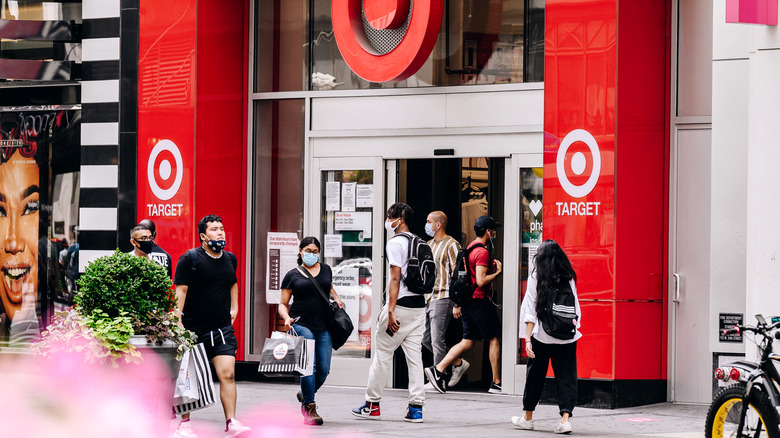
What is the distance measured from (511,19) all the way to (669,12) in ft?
5.45

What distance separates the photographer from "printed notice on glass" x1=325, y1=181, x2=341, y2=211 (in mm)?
13680

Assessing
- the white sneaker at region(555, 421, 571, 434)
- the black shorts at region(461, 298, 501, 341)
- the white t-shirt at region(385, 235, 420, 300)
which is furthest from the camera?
the black shorts at region(461, 298, 501, 341)

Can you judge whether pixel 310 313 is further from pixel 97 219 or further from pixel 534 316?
pixel 97 219

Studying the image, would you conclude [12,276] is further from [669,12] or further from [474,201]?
[669,12]

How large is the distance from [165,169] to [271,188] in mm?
1258

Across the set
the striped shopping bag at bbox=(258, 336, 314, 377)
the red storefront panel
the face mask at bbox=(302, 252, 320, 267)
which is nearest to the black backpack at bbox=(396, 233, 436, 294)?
the face mask at bbox=(302, 252, 320, 267)

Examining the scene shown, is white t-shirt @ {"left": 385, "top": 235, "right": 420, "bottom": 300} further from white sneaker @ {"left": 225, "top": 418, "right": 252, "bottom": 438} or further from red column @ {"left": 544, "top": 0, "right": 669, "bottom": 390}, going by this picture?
white sneaker @ {"left": 225, "top": 418, "right": 252, "bottom": 438}

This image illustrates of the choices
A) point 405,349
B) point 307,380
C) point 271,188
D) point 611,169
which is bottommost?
point 307,380

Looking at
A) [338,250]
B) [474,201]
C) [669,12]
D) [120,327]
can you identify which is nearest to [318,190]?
[338,250]

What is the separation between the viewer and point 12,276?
1603 cm

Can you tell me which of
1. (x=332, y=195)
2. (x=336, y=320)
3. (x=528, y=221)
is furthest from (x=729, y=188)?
(x=332, y=195)

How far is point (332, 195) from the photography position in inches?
540

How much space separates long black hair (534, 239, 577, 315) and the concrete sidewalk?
1.18 meters

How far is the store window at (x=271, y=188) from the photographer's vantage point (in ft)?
46.2
